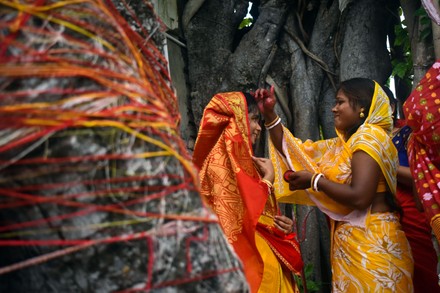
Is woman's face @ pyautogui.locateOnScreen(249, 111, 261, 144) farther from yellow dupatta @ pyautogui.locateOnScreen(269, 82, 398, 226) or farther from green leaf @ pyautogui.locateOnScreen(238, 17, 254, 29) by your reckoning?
green leaf @ pyautogui.locateOnScreen(238, 17, 254, 29)

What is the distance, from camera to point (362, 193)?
2957 mm

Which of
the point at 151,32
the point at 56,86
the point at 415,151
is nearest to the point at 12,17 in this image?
the point at 56,86

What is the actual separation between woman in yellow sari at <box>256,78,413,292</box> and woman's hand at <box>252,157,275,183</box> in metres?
0.15

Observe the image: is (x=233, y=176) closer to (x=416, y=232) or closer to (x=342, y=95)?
(x=342, y=95)

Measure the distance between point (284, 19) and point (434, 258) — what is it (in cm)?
242

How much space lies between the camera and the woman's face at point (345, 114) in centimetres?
328

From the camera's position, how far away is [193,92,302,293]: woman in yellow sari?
9.80ft

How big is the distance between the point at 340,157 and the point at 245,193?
70cm

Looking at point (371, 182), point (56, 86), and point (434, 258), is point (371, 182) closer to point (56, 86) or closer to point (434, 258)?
point (434, 258)

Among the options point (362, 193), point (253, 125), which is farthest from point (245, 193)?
point (362, 193)

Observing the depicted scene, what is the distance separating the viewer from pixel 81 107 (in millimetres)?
781

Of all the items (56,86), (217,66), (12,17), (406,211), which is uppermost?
(217,66)

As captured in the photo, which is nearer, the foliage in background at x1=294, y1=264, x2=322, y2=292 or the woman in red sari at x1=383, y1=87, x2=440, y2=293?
the woman in red sari at x1=383, y1=87, x2=440, y2=293

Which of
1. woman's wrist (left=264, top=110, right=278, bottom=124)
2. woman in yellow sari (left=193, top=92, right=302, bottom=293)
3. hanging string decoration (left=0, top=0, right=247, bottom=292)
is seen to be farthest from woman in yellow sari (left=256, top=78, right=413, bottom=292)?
hanging string decoration (left=0, top=0, right=247, bottom=292)
